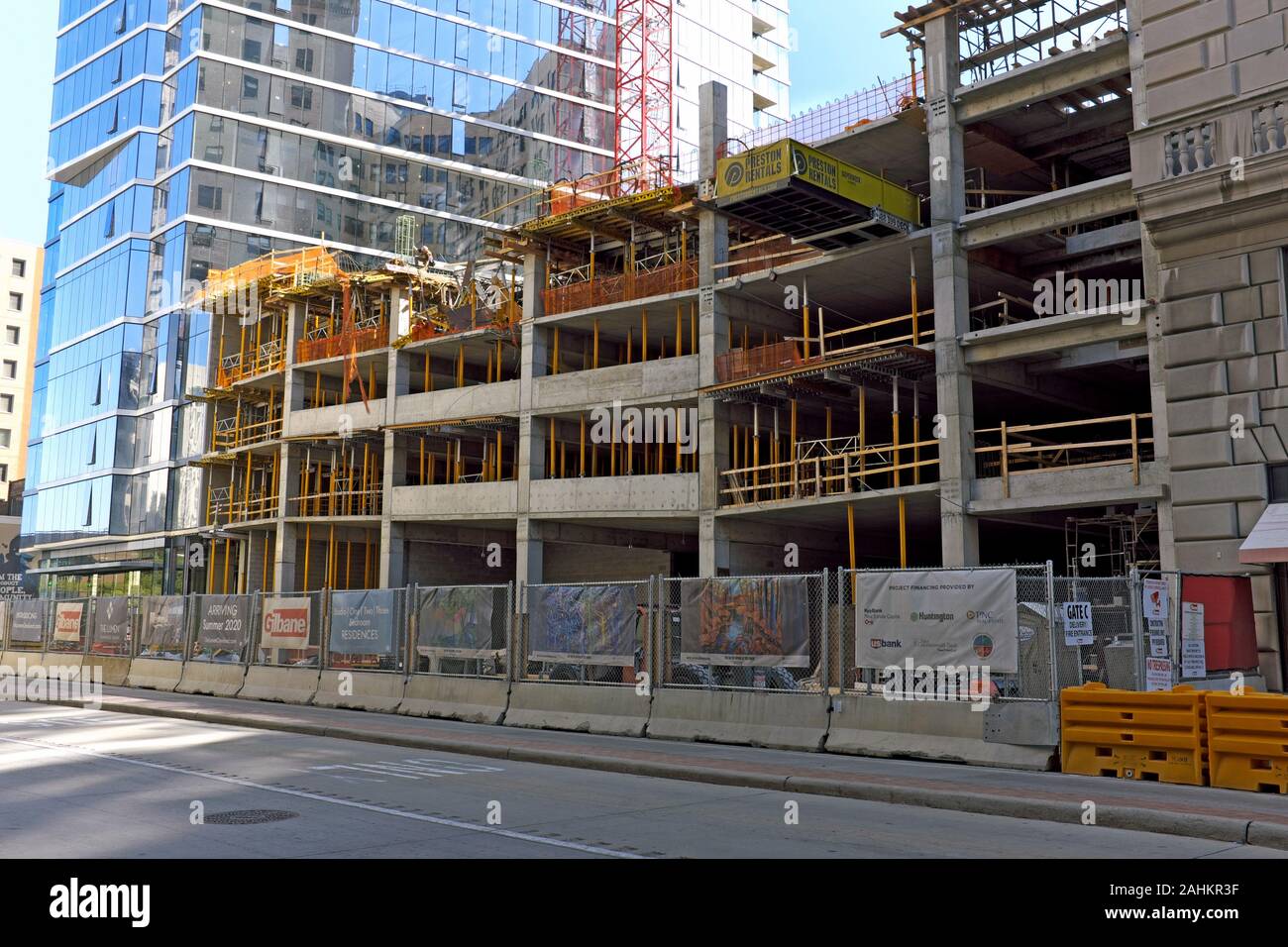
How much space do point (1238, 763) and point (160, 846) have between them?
11.0 metres

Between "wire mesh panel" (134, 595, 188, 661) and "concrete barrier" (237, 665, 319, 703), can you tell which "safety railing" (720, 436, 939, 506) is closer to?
"concrete barrier" (237, 665, 319, 703)

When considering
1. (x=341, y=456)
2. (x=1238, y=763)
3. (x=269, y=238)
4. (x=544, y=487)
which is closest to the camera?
(x=1238, y=763)

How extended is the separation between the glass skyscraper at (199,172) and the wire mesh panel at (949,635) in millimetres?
47342

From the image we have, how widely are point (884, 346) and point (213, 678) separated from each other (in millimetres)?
19928

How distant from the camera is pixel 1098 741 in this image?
13.6m

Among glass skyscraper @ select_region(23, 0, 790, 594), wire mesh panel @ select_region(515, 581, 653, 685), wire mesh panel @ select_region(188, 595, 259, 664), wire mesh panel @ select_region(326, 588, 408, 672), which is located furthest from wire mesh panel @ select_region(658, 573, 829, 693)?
glass skyscraper @ select_region(23, 0, 790, 594)

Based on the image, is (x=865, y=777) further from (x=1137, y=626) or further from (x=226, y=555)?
(x=226, y=555)

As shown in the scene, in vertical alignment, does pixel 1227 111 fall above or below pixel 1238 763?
above

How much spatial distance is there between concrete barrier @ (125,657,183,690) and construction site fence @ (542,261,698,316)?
17.3m

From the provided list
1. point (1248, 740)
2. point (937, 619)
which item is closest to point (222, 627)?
point (937, 619)

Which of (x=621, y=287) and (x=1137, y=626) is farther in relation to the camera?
(x=621, y=287)

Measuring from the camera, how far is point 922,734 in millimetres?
15438
